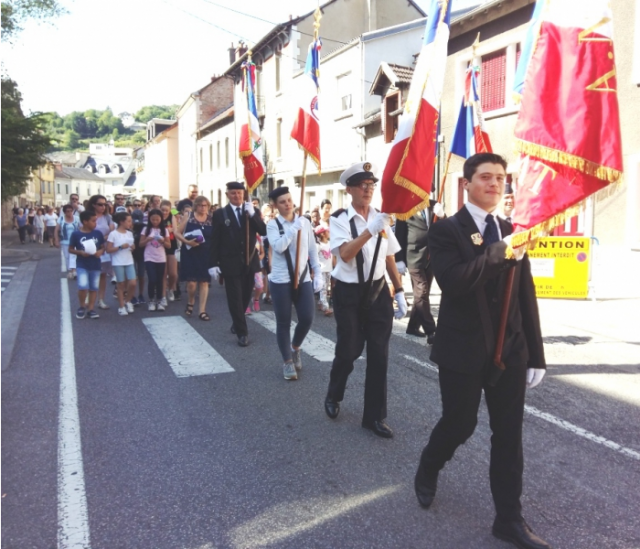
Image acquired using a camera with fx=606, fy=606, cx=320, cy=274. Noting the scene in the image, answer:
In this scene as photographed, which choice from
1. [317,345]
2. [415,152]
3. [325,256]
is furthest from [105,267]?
[415,152]

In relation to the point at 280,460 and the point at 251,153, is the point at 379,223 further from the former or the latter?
the point at 251,153

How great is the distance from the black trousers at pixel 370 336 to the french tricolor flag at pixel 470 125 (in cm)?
455

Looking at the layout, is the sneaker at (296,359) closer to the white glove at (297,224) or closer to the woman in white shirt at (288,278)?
the woman in white shirt at (288,278)

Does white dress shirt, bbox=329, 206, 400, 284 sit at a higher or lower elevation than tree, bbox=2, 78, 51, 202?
lower

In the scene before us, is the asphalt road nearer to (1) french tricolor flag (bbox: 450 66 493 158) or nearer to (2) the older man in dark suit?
(2) the older man in dark suit

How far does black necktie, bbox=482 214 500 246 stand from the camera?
310 centimetres

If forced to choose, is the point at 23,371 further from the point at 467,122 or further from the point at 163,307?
the point at 467,122

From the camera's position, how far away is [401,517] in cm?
335

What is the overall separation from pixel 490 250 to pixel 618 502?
72.7 inches

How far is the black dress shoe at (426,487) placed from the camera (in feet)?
11.3

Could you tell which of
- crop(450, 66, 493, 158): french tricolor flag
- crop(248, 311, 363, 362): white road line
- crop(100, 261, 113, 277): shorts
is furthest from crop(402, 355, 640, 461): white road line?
crop(100, 261, 113, 277): shorts

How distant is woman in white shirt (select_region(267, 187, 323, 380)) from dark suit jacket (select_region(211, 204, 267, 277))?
1.62 metres

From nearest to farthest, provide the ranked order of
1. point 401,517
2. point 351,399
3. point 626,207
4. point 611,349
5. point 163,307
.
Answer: point 401,517 → point 351,399 → point 611,349 → point 163,307 → point 626,207

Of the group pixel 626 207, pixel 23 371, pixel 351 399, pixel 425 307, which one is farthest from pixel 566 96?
pixel 626 207
